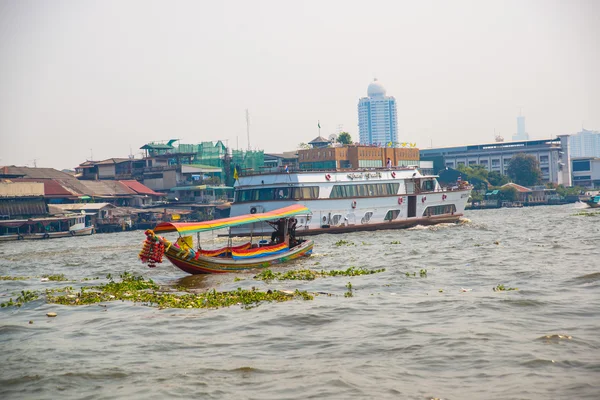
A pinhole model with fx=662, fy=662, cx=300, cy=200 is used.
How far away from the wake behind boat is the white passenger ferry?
1153 centimetres

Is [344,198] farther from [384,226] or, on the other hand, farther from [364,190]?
[384,226]

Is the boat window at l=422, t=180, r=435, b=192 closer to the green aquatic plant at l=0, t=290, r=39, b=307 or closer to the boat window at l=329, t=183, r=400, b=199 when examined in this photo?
the boat window at l=329, t=183, r=400, b=199

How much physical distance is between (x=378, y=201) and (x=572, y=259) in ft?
79.4

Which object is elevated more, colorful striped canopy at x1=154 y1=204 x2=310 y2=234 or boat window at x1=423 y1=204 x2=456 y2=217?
colorful striped canopy at x1=154 y1=204 x2=310 y2=234

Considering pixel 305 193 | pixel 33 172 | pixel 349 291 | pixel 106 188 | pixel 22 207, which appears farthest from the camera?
pixel 106 188

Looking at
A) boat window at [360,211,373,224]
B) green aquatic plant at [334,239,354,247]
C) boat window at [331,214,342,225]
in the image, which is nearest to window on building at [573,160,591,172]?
boat window at [360,211,373,224]

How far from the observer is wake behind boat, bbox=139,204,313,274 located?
22.6 metres

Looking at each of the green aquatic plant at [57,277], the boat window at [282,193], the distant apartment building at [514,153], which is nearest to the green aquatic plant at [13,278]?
the green aquatic plant at [57,277]

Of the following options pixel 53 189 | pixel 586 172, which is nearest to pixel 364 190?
pixel 53 189

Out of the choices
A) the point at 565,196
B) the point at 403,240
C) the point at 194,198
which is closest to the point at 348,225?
the point at 403,240

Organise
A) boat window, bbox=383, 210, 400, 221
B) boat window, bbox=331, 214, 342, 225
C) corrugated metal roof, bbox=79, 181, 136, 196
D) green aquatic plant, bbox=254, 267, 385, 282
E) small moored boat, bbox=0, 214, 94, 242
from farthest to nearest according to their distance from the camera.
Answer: corrugated metal roof, bbox=79, 181, 136, 196
small moored boat, bbox=0, 214, 94, 242
boat window, bbox=383, 210, 400, 221
boat window, bbox=331, 214, 342, 225
green aquatic plant, bbox=254, 267, 385, 282

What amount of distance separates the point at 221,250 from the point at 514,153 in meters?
117

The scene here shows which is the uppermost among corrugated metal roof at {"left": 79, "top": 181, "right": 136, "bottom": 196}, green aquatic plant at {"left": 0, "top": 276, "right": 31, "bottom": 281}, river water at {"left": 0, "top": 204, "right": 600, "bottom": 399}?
corrugated metal roof at {"left": 79, "top": 181, "right": 136, "bottom": 196}

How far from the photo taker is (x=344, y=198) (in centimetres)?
4712
